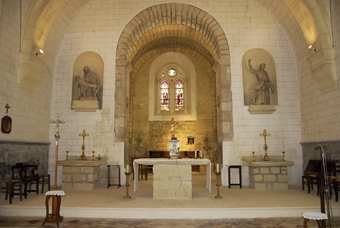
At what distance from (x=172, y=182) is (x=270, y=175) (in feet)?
10.3

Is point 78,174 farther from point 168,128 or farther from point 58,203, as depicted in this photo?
point 168,128

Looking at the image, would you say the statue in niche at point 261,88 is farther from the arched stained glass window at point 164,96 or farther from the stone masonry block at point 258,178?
A: the arched stained glass window at point 164,96

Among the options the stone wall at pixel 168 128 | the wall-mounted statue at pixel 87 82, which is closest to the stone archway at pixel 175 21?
the wall-mounted statue at pixel 87 82

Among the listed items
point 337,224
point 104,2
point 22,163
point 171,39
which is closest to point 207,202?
point 337,224

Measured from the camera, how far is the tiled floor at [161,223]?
4.68m

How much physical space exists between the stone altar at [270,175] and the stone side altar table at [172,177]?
2214 mm

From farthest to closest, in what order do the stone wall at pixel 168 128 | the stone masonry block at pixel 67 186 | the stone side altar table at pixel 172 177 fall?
1. the stone wall at pixel 168 128
2. the stone masonry block at pixel 67 186
3. the stone side altar table at pixel 172 177

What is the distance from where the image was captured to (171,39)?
574 inches

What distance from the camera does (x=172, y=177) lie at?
6.51m

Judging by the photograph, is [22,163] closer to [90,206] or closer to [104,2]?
[90,206]

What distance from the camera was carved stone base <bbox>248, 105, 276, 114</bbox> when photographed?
8758 millimetres

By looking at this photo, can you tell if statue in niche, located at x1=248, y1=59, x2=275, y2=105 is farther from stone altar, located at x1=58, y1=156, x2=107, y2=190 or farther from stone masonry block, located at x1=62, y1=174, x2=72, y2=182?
stone masonry block, located at x1=62, y1=174, x2=72, y2=182

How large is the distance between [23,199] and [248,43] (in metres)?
7.94

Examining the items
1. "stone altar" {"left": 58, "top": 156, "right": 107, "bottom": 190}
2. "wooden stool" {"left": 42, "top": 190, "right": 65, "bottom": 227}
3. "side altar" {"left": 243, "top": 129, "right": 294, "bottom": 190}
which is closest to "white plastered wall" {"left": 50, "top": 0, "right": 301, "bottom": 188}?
"side altar" {"left": 243, "top": 129, "right": 294, "bottom": 190}
